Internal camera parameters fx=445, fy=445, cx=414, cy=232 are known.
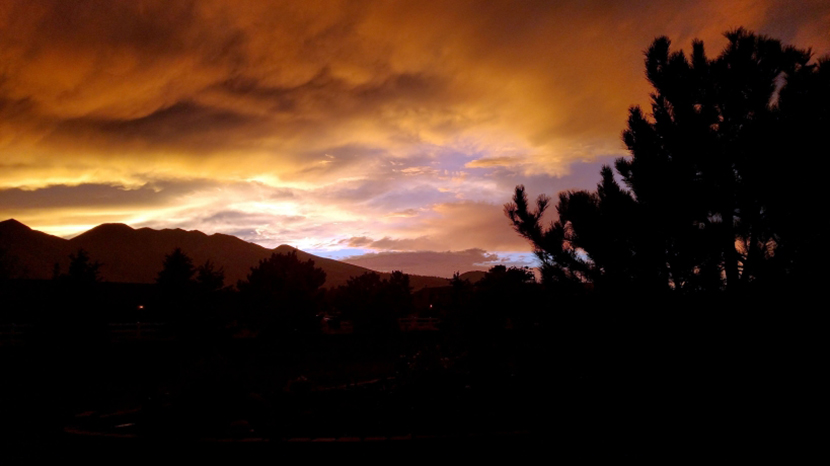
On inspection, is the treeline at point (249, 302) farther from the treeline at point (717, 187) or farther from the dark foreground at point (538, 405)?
the treeline at point (717, 187)

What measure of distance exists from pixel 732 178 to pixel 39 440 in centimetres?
1146

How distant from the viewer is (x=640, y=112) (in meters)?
5.54

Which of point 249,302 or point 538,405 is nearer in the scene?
point 538,405

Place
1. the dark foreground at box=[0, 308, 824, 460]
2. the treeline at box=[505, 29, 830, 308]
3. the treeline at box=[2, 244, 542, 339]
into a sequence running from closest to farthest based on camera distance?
the dark foreground at box=[0, 308, 824, 460]
the treeline at box=[505, 29, 830, 308]
the treeline at box=[2, 244, 542, 339]

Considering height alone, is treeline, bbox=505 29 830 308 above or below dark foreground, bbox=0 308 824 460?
above

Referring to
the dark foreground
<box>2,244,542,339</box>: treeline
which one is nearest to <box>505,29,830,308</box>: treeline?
the dark foreground

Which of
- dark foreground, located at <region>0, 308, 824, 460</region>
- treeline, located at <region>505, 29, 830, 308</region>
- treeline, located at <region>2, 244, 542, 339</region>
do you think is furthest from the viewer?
treeline, located at <region>2, 244, 542, 339</region>

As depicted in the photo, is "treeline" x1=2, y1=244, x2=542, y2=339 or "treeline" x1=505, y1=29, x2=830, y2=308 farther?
"treeline" x1=2, y1=244, x2=542, y2=339

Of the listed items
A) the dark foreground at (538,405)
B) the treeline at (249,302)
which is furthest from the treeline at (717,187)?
the treeline at (249,302)

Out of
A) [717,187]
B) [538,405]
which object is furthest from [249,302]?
[717,187]

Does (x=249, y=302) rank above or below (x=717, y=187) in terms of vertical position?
below

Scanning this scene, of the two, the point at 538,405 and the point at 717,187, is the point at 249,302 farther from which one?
the point at 717,187

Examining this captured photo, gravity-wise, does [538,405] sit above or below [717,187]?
below

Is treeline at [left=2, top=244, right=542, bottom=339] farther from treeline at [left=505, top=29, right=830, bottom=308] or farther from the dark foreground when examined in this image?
treeline at [left=505, top=29, right=830, bottom=308]
